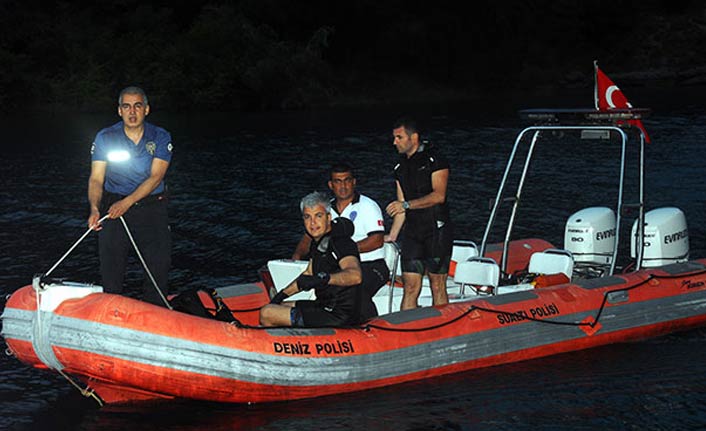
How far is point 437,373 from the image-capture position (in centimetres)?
766

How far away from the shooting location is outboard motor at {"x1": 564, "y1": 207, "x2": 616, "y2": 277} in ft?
31.3

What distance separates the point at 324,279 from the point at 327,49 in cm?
3796

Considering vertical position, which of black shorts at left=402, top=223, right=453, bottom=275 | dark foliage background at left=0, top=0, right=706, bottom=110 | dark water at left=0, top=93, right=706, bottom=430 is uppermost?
dark foliage background at left=0, top=0, right=706, bottom=110

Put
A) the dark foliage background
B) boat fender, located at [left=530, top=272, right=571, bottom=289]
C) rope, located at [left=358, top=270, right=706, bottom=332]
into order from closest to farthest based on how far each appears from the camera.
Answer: rope, located at [left=358, top=270, right=706, bottom=332]
boat fender, located at [left=530, top=272, right=571, bottom=289]
the dark foliage background

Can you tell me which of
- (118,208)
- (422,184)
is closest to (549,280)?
(422,184)

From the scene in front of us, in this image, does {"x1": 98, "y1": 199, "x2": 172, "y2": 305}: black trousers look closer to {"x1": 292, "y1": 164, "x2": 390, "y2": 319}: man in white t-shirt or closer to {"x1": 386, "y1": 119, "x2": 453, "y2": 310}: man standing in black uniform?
{"x1": 292, "y1": 164, "x2": 390, "y2": 319}: man in white t-shirt

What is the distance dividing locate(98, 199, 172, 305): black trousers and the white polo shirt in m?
1.40

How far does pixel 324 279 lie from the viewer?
22.2 feet

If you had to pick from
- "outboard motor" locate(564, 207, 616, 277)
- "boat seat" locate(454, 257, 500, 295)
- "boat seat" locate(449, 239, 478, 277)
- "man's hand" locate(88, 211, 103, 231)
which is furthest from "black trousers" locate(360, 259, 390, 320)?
"outboard motor" locate(564, 207, 616, 277)

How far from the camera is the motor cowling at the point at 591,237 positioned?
9.59m

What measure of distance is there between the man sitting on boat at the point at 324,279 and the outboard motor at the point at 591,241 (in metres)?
3.02

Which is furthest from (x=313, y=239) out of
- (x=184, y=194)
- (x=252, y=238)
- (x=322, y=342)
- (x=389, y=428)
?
(x=184, y=194)

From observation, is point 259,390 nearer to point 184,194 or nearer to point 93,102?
point 184,194

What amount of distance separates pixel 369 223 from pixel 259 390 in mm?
1634
